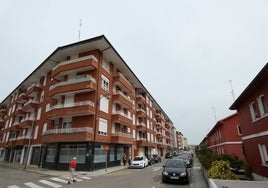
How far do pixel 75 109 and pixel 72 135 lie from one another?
3007 millimetres

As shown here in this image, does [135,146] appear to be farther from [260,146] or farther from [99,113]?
[260,146]

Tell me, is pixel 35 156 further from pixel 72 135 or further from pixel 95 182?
pixel 95 182

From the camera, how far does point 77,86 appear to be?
74.1 feet

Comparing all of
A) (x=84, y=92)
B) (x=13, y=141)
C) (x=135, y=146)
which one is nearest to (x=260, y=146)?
(x=84, y=92)

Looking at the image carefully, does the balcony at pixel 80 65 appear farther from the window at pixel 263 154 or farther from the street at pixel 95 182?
the window at pixel 263 154

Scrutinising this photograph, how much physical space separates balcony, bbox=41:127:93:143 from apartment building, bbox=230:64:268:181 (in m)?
15.4

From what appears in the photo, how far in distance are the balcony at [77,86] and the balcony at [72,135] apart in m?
4.69

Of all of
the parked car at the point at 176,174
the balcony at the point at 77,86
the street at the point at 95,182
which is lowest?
the street at the point at 95,182

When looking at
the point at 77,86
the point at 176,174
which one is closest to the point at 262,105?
the point at 176,174

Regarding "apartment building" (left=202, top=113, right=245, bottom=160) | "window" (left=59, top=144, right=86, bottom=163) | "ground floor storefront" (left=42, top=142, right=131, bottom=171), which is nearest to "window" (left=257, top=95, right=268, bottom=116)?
"ground floor storefront" (left=42, top=142, right=131, bottom=171)

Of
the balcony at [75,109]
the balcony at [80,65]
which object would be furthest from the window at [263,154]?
the balcony at [80,65]

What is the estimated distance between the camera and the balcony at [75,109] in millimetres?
21281

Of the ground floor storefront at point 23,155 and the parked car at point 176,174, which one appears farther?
the ground floor storefront at point 23,155

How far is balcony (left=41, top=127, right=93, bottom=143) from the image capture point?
798 inches
